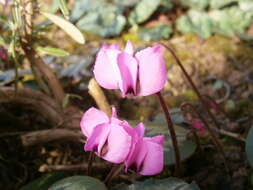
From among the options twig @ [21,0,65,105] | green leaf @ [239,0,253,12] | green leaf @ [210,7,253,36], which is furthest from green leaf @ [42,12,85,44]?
green leaf @ [239,0,253,12]

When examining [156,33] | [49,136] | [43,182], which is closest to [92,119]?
[43,182]

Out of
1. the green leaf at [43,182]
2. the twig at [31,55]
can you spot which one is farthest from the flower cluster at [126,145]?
the twig at [31,55]

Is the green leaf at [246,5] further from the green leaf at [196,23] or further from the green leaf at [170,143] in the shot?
the green leaf at [170,143]

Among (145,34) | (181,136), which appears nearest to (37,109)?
(181,136)

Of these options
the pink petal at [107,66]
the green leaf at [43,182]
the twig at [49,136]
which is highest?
the pink petal at [107,66]

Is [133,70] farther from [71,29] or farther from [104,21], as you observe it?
[104,21]
